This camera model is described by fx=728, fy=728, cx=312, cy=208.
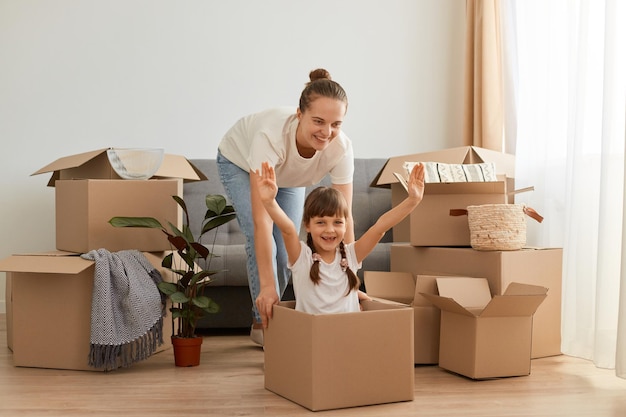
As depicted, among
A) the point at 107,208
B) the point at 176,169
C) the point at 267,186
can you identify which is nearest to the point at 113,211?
the point at 107,208

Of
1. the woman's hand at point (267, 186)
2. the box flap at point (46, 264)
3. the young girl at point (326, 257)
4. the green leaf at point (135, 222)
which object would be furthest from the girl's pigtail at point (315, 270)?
the box flap at point (46, 264)

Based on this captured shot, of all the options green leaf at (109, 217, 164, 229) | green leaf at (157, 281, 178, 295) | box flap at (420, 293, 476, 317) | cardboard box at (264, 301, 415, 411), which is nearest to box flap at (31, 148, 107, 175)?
green leaf at (109, 217, 164, 229)

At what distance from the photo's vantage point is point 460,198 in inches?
112

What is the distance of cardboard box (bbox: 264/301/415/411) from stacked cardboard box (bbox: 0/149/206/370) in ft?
2.72

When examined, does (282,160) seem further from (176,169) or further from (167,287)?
(176,169)

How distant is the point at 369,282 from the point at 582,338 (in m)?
0.83

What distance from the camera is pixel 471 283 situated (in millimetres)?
2623

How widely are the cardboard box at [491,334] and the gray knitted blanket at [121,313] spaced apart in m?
0.98

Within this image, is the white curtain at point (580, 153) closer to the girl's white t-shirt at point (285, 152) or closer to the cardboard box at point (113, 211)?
the girl's white t-shirt at point (285, 152)

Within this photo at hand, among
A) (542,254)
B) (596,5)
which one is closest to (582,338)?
(542,254)

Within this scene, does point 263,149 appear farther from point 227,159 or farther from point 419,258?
point 419,258

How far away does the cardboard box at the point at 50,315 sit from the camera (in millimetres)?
2570

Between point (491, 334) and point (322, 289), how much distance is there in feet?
1.97

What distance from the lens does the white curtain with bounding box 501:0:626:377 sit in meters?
2.52
